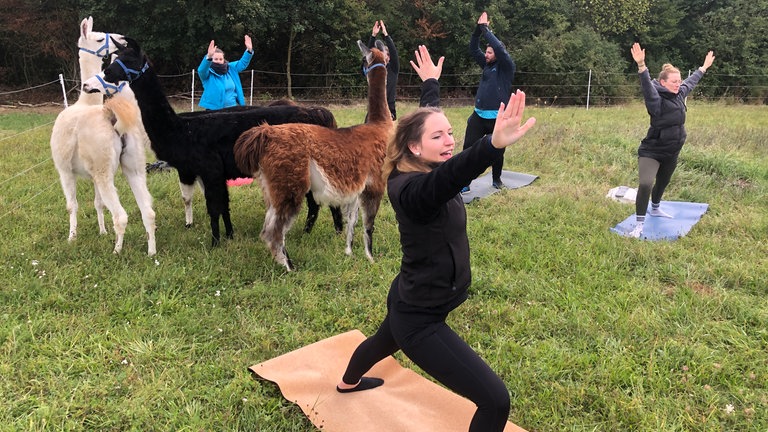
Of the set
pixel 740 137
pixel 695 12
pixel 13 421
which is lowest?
pixel 13 421

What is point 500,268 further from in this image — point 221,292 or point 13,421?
point 13,421

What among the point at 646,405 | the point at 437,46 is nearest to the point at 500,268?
the point at 646,405

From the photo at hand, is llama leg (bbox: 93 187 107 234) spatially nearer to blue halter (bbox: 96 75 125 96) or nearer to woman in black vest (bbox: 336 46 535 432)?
blue halter (bbox: 96 75 125 96)

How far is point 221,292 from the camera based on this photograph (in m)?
3.99

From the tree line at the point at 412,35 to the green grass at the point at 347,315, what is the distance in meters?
13.9

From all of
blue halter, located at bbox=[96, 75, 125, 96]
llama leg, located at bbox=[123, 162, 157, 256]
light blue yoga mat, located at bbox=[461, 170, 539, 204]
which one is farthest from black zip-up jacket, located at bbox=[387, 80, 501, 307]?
light blue yoga mat, located at bbox=[461, 170, 539, 204]

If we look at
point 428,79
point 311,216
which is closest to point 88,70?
point 311,216

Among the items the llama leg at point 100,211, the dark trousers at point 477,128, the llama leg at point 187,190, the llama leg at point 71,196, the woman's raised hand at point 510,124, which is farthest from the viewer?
the dark trousers at point 477,128

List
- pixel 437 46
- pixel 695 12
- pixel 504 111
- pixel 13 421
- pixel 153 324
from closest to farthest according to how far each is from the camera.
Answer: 1. pixel 504 111
2. pixel 13 421
3. pixel 153 324
4. pixel 437 46
5. pixel 695 12

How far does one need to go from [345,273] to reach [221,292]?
1.04 meters

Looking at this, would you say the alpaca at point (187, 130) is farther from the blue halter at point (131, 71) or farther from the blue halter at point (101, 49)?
the blue halter at point (101, 49)

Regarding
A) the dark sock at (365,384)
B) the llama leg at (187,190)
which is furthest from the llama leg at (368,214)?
the dark sock at (365,384)

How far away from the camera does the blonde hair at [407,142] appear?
208 cm

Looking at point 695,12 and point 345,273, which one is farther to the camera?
point 695,12
